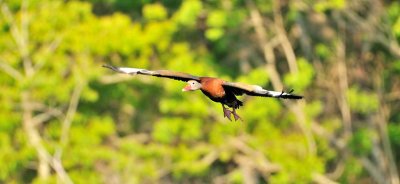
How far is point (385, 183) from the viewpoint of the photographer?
1286 inches

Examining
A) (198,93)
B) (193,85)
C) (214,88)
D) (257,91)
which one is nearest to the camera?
(257,91)

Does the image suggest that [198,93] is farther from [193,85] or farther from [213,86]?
[213,86]

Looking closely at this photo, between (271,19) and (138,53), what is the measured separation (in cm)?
313

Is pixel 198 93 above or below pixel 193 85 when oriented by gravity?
above

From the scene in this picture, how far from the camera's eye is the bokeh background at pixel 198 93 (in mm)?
30344

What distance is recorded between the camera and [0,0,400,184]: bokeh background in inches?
1195

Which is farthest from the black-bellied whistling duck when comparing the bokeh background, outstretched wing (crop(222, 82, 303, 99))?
the bokeh background

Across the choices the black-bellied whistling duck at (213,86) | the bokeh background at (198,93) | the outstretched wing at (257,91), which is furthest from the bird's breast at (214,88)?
the bokeh background at (198,93)

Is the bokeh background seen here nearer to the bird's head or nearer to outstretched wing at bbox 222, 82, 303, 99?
the bird's head

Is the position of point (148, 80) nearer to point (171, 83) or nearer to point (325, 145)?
point (171, 83)

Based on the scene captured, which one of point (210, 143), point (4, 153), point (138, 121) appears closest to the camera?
point (4, 153)

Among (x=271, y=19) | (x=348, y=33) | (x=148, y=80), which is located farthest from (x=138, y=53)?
(x=348, y=33)

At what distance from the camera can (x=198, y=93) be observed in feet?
101

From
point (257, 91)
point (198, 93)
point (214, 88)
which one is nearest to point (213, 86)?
point (214, 88)
